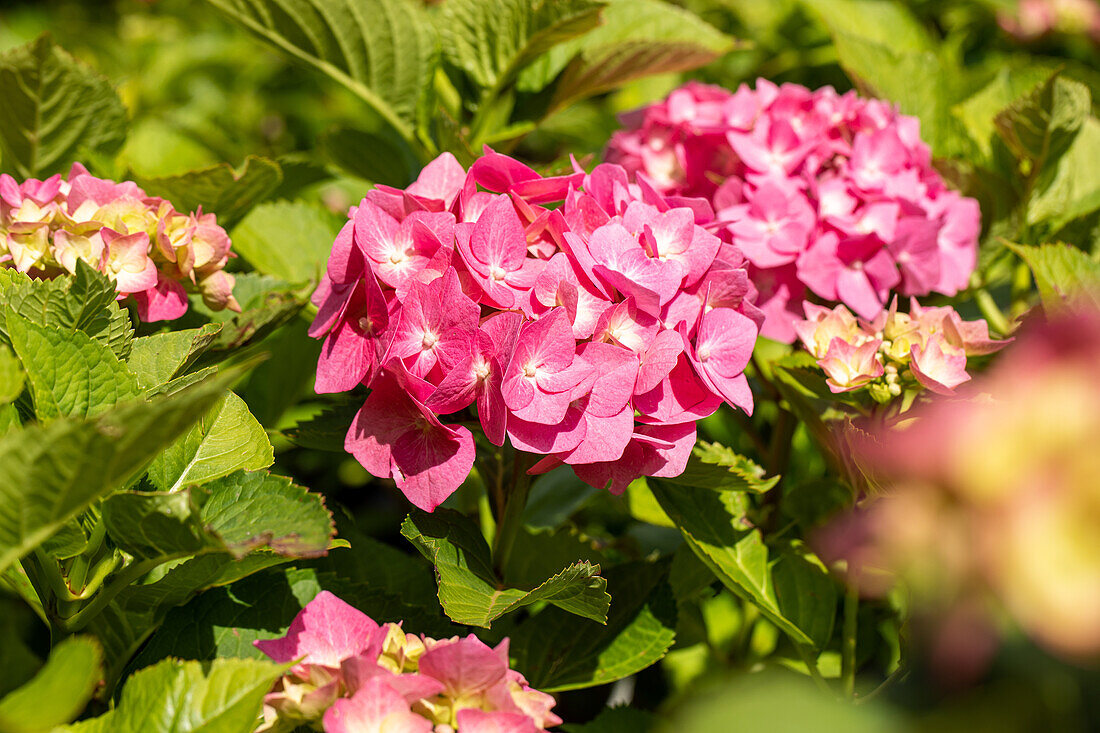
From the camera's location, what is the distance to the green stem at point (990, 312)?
4.13 ft

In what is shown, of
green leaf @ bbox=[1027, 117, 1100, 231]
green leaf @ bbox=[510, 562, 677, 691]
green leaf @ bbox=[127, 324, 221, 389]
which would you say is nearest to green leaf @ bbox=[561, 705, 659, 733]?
green leaf @ bbox=[510, 562, 677, 691]

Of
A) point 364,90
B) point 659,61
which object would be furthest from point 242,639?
point 659,61

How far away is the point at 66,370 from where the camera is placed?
2.31 ft

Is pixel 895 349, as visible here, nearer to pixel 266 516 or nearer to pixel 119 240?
pixel 266 516

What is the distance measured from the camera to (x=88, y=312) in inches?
30.1

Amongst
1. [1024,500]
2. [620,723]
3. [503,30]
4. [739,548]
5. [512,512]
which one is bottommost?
[620,723]

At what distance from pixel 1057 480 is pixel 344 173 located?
1253 millimetres

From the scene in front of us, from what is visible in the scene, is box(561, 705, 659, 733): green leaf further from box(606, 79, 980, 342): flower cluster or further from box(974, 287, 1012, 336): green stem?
box(974, 287, 1012, 336): green stem

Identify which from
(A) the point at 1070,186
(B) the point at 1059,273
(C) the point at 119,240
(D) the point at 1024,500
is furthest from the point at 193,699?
(A) the point at 1070,186

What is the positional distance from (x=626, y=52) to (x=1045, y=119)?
548 mm

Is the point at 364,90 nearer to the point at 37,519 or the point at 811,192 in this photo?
the point at 811,192

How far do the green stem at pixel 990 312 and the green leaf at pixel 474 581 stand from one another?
2.65 feet

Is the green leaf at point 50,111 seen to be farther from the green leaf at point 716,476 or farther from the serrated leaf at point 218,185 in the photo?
the green leaf at point 716,476

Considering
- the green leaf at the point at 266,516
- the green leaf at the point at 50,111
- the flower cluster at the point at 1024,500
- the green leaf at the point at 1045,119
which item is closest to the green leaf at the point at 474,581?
the green leaf at the point at 266,516
